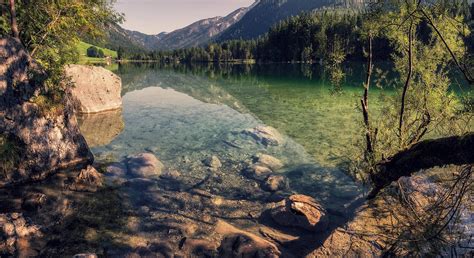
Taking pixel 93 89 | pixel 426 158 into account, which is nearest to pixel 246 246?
pixel 426 158

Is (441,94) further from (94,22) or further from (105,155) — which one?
(94,22)

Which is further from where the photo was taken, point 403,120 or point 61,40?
point 61,40

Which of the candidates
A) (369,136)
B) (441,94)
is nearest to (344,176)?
(369,136)

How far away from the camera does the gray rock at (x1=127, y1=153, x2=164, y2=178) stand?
19.4m

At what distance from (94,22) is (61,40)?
11.0 ft

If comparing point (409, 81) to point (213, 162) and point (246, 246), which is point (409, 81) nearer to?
point (246, 246)

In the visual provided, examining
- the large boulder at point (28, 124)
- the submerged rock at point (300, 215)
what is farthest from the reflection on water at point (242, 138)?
the large boulder at point (28, 124)

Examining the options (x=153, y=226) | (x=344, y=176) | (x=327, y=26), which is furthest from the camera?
(x=327, y=26)

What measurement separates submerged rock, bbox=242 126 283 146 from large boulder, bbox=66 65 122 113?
21.2 meters

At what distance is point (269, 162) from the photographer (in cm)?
2170

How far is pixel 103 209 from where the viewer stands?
14680 millimetres

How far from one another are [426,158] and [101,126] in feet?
98.0

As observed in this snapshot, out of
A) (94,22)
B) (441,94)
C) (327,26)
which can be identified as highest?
(327,26)

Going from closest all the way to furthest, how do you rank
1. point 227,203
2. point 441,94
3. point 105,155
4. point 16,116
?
point 441,94, point 227,203, point 16,116, point 105,155
